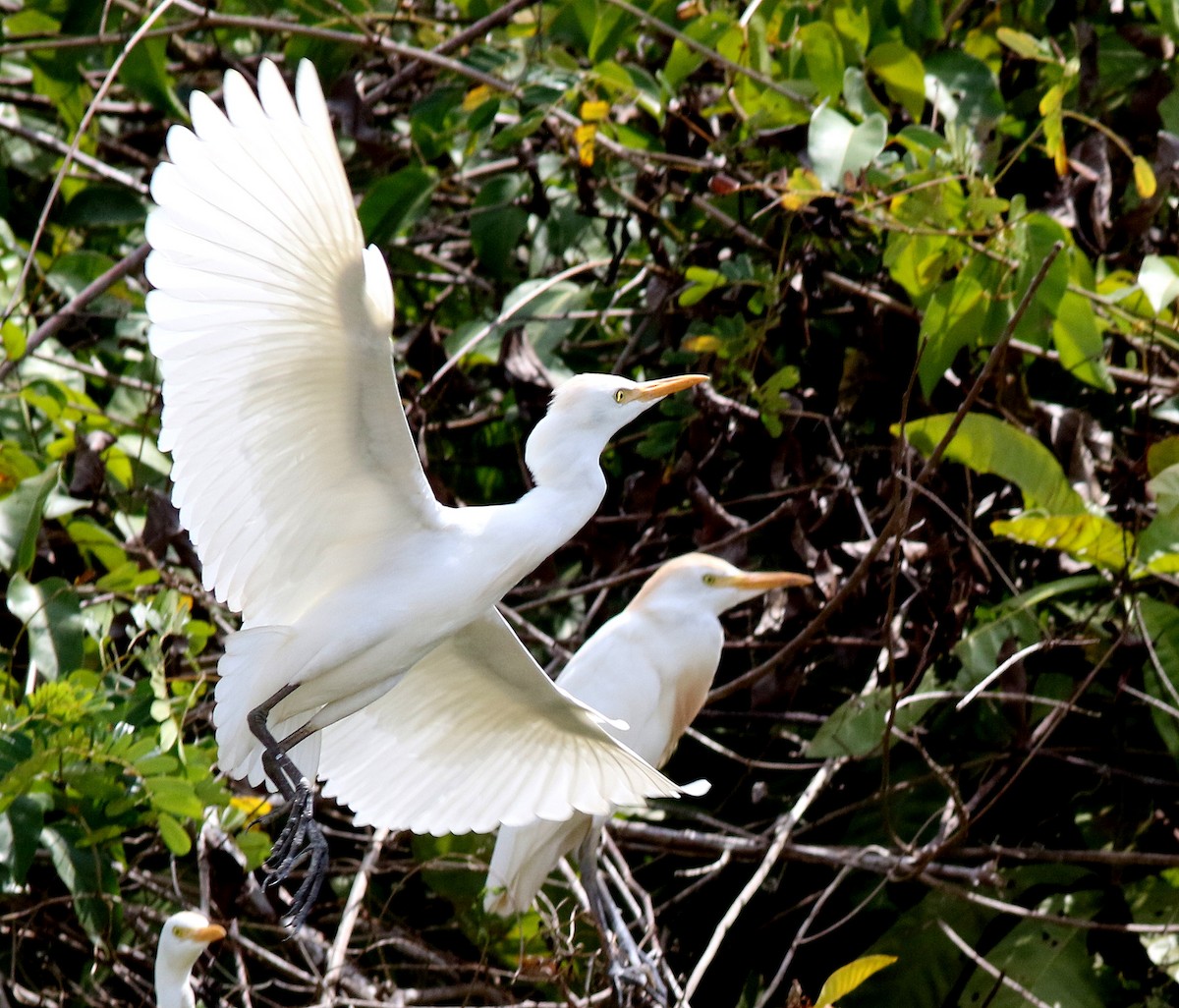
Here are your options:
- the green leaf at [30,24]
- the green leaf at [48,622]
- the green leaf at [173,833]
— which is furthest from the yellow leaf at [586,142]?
the green leaf at [173,833]

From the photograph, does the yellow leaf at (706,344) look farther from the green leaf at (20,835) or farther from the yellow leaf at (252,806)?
the green leaf at (20,835)

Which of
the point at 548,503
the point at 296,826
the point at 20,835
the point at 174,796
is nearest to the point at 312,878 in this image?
the point at 296,826

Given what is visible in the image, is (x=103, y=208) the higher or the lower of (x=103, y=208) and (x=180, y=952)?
the higher

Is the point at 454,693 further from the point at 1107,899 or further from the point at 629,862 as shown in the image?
the point at 1107,899

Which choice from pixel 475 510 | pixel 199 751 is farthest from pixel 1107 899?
pixel 199 751

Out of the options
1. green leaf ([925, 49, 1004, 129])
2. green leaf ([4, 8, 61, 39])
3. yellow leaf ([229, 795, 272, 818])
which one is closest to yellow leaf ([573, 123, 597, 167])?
green leaf ([925, 49, 1004, 129])

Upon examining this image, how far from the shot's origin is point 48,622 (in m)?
3.21

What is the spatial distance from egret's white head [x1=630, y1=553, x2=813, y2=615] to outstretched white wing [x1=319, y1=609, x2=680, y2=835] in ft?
1.60

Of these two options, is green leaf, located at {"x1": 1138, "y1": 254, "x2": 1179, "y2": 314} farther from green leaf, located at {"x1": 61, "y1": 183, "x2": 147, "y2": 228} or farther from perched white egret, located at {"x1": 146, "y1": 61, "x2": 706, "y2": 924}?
green leaf, located at {"x1": 61, "y1": 183, "x2": 147, "y2": 228}

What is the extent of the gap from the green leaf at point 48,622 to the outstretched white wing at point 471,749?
1.75 feet

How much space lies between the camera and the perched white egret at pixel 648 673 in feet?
11.1

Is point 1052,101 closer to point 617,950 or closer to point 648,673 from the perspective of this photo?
point 648,673

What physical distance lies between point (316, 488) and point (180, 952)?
952 mm

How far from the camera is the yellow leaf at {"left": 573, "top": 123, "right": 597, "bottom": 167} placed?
11.5 feet
